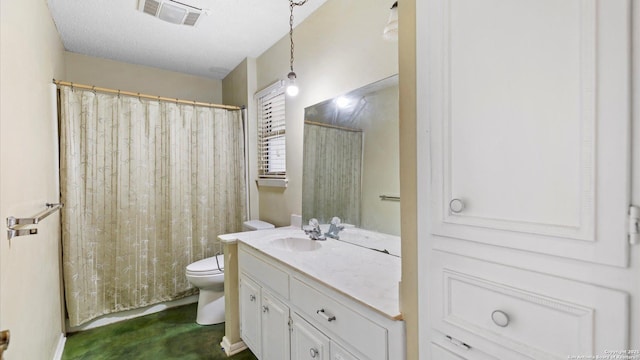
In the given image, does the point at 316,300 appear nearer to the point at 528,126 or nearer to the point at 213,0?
the point at 528,126

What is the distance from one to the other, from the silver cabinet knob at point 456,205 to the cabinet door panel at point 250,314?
50.7 inches

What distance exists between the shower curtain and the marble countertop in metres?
1.10

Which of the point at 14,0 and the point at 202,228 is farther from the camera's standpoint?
the point at 202,228

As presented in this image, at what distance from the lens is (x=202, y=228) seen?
283 cm

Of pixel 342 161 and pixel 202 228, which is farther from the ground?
pixel 342 161

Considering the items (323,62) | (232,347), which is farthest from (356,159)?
(232,347)

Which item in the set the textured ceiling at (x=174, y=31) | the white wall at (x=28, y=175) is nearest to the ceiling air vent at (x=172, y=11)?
the textured ceiling at (x=174, y=31)

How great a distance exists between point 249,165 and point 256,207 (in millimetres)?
456

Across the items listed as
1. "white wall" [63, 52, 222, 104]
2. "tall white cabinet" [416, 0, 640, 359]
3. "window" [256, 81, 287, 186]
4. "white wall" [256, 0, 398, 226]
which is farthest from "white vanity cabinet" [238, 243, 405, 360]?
"white wall" [63, 52, 222, 104]

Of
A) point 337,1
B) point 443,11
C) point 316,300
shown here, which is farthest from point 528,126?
point 337,1

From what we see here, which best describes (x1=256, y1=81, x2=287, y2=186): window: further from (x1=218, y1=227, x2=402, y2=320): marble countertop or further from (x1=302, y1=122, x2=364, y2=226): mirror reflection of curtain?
(x1=218, y1=227, x2=402, y2=320): marble countertop

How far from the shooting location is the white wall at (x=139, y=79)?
9.19 ft

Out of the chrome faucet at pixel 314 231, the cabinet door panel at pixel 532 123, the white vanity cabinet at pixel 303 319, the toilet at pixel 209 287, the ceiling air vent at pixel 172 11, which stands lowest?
the toilet at pixel 209 287

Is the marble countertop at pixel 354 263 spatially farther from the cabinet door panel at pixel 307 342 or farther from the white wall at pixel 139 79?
the white wall at pixel 139 79
